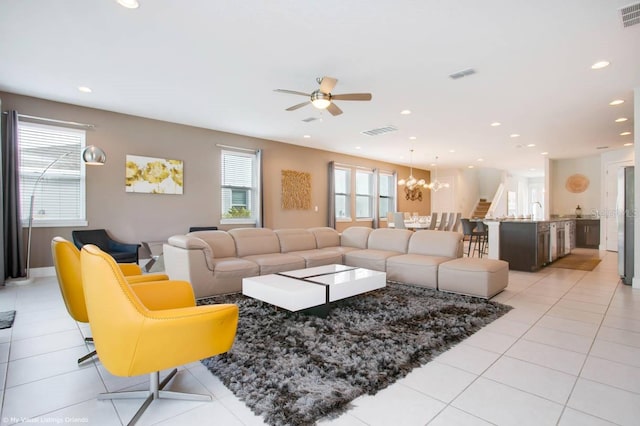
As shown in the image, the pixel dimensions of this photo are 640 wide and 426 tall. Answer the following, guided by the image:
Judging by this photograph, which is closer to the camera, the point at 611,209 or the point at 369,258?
the point at 369,258

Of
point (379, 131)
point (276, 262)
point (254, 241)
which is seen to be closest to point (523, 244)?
point (379, 131)

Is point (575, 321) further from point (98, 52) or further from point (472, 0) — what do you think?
point (98, 52)

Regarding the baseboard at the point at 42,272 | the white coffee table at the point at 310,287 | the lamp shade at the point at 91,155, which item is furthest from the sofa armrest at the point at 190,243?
the baseboard at the point at 42,272

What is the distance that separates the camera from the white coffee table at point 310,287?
9.47 feet

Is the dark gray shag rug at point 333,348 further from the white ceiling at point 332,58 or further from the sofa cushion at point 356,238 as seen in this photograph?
the white ceiling at point 332,58

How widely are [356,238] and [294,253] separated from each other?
130 cm

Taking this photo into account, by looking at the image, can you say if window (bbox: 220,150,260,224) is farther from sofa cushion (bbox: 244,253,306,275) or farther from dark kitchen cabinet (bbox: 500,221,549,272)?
dark kitchen cabinet (bbox: 500,221,549,272)

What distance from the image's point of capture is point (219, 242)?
459cm

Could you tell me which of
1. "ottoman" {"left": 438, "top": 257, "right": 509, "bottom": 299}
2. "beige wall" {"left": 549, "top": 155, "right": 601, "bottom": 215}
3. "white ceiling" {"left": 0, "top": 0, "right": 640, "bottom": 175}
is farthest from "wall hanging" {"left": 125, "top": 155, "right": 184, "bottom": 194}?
"beige wall" {"left": 549, "top": 155, "right": 601, "bottom": 215}

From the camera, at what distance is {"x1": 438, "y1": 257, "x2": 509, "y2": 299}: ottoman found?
151 inches

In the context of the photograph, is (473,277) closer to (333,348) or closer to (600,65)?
(333,348)

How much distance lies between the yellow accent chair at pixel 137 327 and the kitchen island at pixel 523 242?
5.77 m

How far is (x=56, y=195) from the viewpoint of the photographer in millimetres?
5211

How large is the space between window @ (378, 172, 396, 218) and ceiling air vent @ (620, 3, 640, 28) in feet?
26.7
